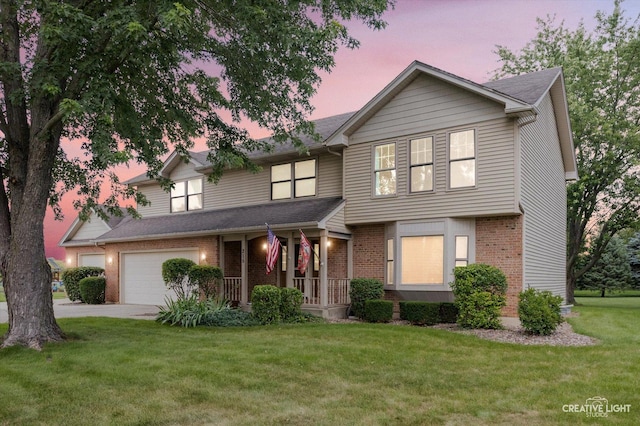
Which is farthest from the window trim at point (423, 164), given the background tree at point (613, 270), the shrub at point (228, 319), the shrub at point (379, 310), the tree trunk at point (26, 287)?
the background tree at point (613, 270)

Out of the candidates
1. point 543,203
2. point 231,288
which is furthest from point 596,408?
point 231,288

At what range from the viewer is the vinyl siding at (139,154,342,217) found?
17.0 metres

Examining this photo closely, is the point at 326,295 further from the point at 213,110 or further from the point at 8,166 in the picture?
the point at 8,166

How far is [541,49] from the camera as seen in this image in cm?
2566

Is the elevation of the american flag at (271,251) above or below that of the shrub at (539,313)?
above

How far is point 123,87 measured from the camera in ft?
36.7

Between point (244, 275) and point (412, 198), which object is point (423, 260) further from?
point (244, 275)

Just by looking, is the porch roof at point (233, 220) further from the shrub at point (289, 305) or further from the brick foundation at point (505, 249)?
the brick foundation at point (505, 249)

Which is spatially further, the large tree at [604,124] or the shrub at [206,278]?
the large tree at [604,124]

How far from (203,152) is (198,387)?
1785 centimetres

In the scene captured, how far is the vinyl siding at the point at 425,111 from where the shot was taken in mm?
13758

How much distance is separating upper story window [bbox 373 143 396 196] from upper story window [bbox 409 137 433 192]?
0.62 meters

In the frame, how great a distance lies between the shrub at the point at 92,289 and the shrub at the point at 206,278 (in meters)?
7.34

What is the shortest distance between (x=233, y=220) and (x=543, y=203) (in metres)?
10.8
